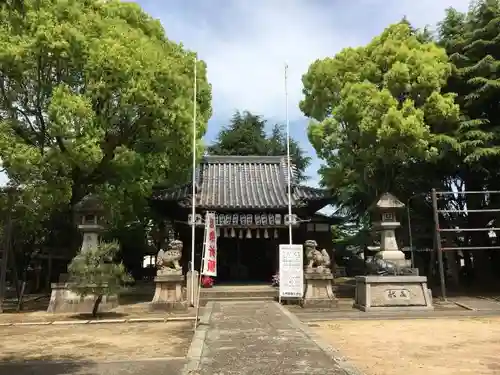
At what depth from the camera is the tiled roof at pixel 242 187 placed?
20391 millimetres

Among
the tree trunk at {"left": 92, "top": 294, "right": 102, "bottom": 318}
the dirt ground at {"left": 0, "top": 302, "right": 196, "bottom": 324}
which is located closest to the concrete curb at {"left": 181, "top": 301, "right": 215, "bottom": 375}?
the dirt ground at {"left": 0, "top": 302, "right": 196, "bottom": 324}

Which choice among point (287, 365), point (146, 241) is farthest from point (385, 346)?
point (146, 241)

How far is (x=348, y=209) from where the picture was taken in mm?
26156

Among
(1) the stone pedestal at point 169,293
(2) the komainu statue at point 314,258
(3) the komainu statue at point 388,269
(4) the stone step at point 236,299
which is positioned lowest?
(4) the stone step at point 236,299

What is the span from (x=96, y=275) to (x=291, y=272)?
20.6 ft

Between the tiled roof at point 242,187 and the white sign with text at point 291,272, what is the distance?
5.36 meters

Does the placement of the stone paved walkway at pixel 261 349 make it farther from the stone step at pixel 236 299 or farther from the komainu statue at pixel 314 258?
the stone step at pixel 236 299

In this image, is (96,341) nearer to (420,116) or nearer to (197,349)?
(197,349)

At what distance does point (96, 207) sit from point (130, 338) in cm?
695

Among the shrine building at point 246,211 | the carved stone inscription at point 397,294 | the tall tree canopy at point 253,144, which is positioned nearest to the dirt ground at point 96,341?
the carved stone inscription at point 397,294

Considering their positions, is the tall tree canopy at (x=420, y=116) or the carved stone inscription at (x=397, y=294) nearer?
the carved stone inscription at (x=397, y=294)

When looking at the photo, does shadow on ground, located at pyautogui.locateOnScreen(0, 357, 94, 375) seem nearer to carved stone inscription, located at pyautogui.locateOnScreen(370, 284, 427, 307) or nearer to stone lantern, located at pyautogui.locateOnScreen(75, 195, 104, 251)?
stone lantern, located at pyautogui.locateOnScreen(75, 195, 104, 251)

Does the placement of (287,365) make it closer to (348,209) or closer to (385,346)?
(385,346)

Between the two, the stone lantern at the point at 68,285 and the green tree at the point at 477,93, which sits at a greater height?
the green tree at the point at 477,93
